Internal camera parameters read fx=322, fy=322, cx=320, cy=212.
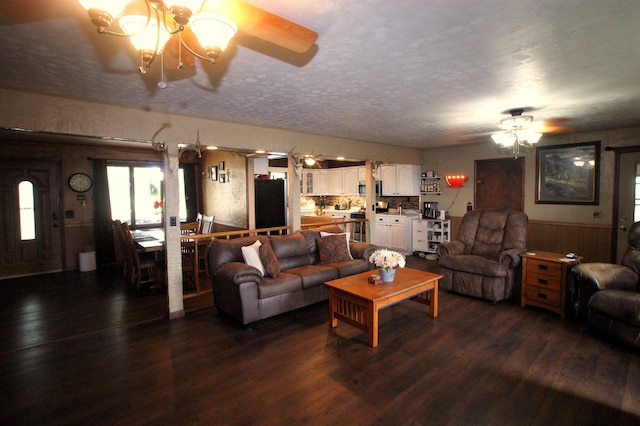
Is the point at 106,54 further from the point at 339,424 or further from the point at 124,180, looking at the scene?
the point at 124,180

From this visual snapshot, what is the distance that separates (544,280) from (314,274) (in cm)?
288

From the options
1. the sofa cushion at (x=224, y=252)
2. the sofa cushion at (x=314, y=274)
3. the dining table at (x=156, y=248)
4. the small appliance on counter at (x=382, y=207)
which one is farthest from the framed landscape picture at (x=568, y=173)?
the dining table at (x=156, y=248)

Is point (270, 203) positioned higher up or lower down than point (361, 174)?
lower down

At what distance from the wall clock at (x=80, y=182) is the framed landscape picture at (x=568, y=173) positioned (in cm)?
888

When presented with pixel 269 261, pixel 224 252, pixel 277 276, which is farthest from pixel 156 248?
pixel 277 276

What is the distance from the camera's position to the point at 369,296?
3.21m

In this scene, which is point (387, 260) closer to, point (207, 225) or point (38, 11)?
point (38, 11)

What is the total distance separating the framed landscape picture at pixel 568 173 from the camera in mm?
5523

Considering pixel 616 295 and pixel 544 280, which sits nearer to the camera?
pixel 616 295

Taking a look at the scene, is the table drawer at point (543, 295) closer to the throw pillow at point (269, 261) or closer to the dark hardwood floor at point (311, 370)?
the dark hardwood floor at point (311, 370)

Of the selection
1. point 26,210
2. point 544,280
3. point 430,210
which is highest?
point 26,210

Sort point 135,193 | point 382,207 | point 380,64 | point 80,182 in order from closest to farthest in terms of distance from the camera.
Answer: point 380,64
point 80,182
point 135,193
point 382,207

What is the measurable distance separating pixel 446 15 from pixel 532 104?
2.62m

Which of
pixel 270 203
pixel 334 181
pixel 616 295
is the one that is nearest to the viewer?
pixel 616 295
